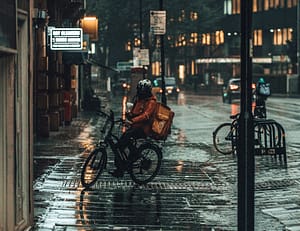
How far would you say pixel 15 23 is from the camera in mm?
7527

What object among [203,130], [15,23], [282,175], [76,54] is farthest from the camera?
[76,54]

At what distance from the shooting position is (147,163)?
42.6ft

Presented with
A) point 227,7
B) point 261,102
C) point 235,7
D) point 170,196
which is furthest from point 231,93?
point 227,7

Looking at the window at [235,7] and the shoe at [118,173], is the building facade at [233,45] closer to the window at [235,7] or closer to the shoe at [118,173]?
the window at [235,7]

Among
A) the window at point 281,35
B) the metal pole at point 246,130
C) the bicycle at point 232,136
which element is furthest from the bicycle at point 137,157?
the window at point 281,35

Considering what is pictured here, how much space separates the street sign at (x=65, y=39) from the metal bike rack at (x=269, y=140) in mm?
5082

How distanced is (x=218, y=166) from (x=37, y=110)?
8175 mm

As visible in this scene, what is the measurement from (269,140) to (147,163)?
5.30 meters

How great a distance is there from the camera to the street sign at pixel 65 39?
19.4 meters

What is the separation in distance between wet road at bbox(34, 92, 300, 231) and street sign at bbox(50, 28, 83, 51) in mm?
2687

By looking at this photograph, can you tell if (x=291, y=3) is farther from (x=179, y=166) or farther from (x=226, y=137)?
(x=179, y=166)

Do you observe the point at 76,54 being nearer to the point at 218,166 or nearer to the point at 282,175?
the point at 218,166

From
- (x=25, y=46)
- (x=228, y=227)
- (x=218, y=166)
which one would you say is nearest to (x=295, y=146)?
(x=218, y=166)

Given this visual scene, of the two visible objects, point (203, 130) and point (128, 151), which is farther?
point (203, 130)
